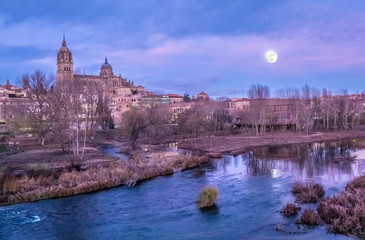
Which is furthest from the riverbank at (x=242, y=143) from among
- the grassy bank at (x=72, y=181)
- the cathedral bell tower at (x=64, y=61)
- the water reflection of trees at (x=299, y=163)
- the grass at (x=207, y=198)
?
the cathedral bell tower at (x=64, y=61)

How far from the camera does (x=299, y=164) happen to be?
24250 millimetres

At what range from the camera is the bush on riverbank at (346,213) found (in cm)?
1106

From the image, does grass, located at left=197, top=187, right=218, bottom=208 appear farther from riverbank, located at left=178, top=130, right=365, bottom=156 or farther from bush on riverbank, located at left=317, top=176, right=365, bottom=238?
riverbank, located at left=178, top=130, right=365, bottom=156

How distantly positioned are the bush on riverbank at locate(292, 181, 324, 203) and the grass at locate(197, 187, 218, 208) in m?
3.80

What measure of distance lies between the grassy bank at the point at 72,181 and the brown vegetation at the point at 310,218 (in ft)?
32.1

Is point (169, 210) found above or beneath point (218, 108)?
beneath

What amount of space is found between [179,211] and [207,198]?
4.71 ft

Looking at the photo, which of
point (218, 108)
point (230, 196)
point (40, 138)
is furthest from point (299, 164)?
point (218, 108)

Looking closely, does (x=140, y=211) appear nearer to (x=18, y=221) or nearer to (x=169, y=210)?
(x=169, y=210)

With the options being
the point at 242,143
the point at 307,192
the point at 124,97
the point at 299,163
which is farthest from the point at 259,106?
the point at 124,97

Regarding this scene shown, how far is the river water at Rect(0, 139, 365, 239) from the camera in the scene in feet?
38.4

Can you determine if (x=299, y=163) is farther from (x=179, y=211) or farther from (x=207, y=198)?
(x=179, y=211)

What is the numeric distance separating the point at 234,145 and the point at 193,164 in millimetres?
13268

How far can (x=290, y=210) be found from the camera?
42.7ft
